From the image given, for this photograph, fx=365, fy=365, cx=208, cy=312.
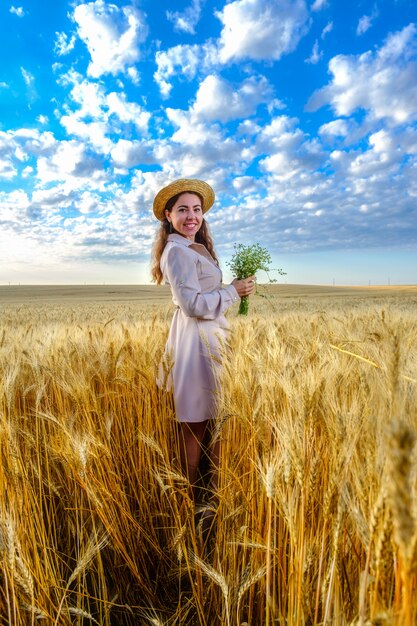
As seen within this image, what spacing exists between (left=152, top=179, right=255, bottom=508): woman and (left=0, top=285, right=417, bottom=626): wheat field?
0.45 ft

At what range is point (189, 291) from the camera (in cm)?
208

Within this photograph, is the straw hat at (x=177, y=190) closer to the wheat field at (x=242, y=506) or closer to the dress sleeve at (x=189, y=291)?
the dress sleeve at (x=189, y=291)

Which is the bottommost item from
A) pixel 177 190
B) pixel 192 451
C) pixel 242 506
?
pixel 192 451

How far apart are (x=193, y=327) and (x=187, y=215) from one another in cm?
74

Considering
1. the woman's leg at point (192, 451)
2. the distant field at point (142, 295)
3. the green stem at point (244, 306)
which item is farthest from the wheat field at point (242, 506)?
the distant field at point (142, 295)

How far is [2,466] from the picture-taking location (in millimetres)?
1306

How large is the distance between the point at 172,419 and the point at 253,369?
77cm

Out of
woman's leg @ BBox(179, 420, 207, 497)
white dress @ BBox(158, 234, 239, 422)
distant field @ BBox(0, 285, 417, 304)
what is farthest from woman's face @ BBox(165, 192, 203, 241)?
distant field @ BBox(0, 285, 417, 304)

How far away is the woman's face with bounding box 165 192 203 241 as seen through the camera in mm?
2367

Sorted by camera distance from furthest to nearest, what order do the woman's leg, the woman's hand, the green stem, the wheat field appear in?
the green stem → the woman's hand → the woman's leg → the wheat field

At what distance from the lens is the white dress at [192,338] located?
2047mm

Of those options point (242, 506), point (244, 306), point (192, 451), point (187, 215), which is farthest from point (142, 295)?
point (242, 506)

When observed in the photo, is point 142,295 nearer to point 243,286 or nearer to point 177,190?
point 177,190

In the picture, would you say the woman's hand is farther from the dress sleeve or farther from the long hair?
the long hair
